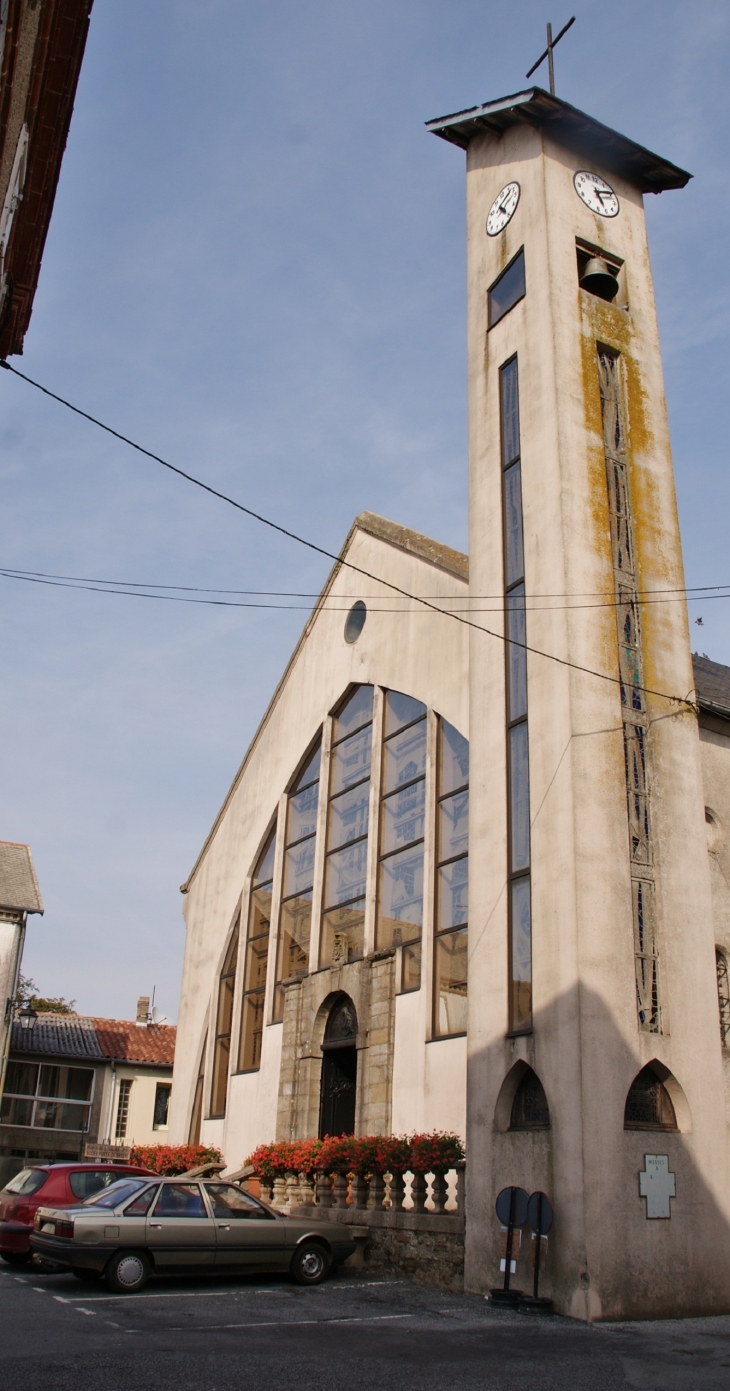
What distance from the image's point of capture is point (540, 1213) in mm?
11586

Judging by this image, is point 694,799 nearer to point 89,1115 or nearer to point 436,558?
point 436,558

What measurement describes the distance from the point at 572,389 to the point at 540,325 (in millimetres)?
1170

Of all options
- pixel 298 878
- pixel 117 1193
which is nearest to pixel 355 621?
pixel 298 878

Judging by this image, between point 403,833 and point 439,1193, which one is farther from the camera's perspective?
point 403,833

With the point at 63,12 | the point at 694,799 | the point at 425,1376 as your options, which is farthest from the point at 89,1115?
the point at 63,12

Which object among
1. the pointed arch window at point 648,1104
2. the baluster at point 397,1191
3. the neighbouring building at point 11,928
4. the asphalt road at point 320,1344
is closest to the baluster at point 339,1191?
the baluster at point 397,1191

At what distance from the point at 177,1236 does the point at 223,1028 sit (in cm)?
1216

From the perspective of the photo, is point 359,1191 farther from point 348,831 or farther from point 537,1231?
point 348,831

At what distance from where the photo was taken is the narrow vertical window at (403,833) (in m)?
18.7

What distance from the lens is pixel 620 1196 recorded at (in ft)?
38.2

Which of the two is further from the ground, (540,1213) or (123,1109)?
(123,1109)

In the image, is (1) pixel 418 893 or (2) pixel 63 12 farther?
(1) pixel 418 893

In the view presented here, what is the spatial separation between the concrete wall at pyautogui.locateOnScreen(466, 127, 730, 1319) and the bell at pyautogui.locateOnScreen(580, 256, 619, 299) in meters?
0.37

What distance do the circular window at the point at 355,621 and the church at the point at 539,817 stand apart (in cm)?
5
